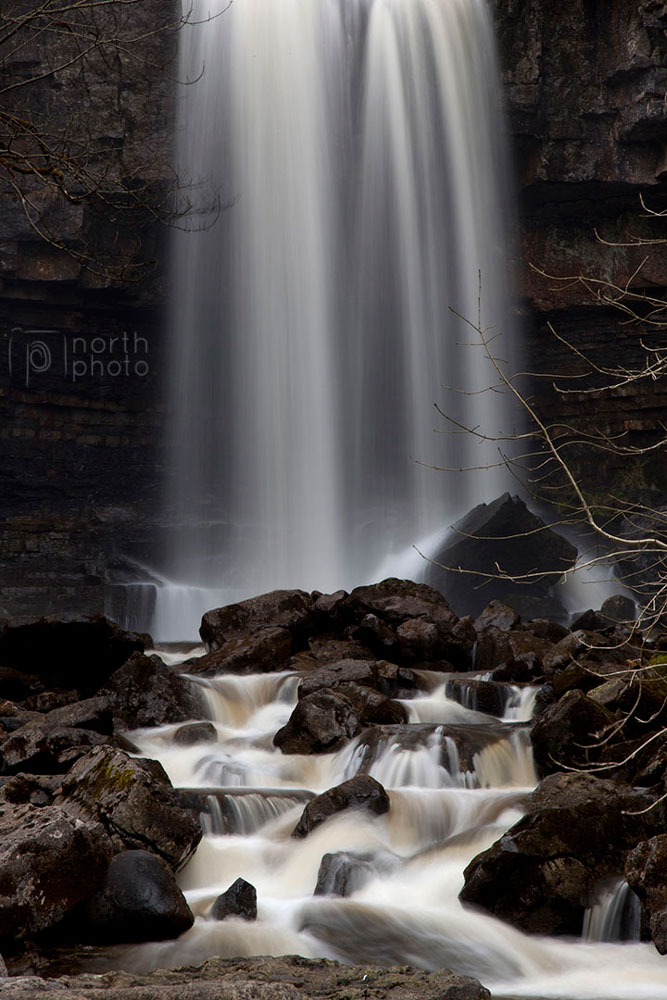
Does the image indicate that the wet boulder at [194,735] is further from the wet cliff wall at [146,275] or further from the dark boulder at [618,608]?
the wet cliff wall at [146,275]

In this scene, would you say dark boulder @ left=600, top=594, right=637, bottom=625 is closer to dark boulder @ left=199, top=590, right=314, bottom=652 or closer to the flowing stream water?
dark boulder @ left=199, top=590, right=314, bottom=652

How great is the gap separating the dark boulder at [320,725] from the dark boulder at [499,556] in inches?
372

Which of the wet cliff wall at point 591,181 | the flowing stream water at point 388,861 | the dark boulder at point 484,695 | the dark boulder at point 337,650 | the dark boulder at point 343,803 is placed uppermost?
the wet cliff wall at point 591,181

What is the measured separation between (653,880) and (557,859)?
2.13 feet

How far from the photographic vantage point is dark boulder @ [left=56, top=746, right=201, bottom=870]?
5.98 meters

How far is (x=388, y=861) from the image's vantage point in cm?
666

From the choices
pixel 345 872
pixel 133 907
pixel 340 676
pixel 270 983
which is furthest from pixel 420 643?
pixel 270 983

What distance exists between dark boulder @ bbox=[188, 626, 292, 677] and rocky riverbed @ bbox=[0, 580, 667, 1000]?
26 mm

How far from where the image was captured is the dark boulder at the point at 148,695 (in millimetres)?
10352

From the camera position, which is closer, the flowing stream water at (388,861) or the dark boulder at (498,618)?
the flowing stream water at (388,861)

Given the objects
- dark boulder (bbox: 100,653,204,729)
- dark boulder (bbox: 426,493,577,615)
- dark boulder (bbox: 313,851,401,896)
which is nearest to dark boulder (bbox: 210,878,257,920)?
dark boulder (bbox: 313,851,401,896)

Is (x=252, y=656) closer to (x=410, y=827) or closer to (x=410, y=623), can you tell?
(x=410, y=623)

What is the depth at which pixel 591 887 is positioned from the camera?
574cm

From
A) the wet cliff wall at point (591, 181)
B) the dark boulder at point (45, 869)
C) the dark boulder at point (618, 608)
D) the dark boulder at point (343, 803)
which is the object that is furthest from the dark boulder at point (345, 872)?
the wet cliff wall at point (591, 181)
